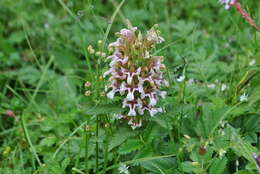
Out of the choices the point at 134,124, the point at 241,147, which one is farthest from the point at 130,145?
the point at 241,147

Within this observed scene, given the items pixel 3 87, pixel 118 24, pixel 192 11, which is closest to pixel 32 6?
pixel 118 24

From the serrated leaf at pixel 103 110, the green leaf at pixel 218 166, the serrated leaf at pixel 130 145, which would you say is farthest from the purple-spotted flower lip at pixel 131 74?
the green leaf at pixel 218 166

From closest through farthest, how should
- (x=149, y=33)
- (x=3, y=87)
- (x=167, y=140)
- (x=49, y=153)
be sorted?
(x=149, y=33) → (x=167, y=140) → (x=49, y=153) → (x=3, y=87)

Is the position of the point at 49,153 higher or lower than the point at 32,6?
lower

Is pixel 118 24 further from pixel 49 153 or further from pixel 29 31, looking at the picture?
pixel 49 153

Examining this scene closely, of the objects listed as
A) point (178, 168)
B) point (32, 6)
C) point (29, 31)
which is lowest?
point (178, 168)

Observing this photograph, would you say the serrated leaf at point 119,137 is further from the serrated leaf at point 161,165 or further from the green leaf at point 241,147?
the green leaf at point 241,147

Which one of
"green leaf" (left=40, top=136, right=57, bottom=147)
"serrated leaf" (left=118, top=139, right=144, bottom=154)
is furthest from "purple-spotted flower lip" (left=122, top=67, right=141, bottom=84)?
"green leaf" (left=40, top=136, right=57, bottom=147)

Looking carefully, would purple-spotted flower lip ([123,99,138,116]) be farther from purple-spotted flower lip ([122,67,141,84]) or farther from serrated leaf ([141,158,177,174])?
serrated leaf ([141,158,177,174])
